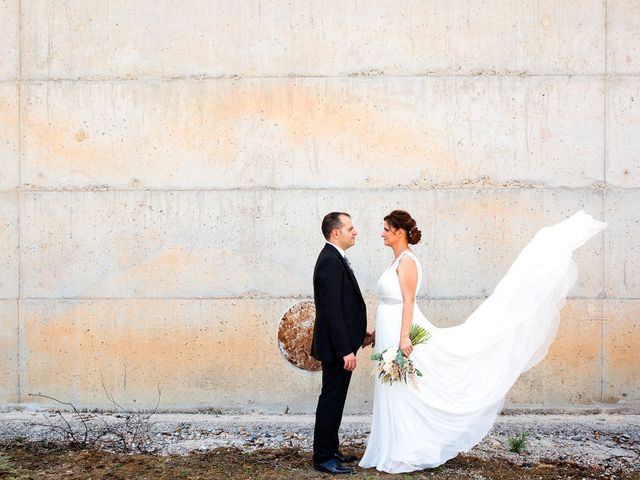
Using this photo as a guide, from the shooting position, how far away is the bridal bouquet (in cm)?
535

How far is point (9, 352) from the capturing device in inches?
277

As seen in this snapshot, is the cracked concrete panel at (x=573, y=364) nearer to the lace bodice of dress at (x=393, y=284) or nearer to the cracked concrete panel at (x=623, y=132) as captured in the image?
the cracked concrete panel at (x=623, y=132)

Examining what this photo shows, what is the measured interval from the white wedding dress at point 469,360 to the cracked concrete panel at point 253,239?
4.41 ft

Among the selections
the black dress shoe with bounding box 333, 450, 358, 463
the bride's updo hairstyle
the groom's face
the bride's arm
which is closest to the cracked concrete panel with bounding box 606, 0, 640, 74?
the bride's updo hairstyle

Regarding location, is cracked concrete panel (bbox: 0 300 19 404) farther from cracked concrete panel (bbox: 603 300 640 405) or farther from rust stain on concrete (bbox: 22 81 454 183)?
cracked concrete panel (bbox: 603 300 640 405)

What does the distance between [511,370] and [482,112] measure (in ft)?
8.26

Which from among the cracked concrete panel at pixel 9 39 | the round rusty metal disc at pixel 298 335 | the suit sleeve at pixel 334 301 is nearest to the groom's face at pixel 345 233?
the suit sleeve at pixel 334 301

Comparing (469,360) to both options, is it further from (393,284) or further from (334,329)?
(334,329)

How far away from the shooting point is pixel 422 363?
18.1 feet

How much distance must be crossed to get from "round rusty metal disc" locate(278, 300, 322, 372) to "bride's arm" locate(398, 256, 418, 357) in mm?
1645

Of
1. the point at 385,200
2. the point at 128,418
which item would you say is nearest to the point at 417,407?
the point at 385,200

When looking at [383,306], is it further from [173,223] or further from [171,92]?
[171,92]

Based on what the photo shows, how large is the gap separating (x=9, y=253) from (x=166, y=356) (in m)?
1.72

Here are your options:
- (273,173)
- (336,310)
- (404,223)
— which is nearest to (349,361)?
(336,310)
